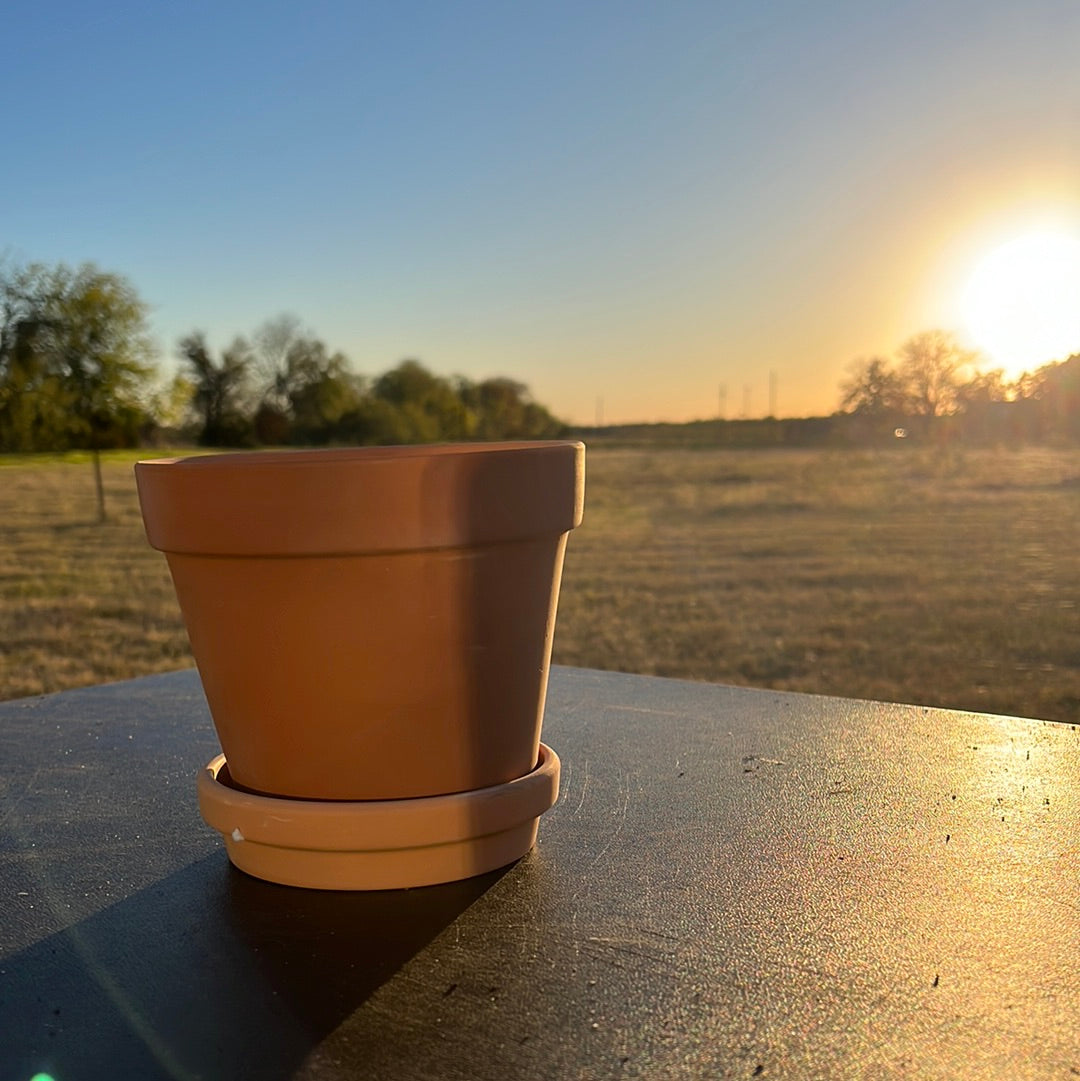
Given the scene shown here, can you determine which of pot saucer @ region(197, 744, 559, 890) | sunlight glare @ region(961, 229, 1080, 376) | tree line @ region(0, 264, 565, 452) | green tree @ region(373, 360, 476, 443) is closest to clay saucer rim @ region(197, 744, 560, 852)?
pot saucer @ region(197, 744, 559, 890)

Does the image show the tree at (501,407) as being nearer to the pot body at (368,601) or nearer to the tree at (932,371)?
the tree at (932,371)

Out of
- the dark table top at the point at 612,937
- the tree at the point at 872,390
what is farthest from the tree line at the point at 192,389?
the dark table top at the point at 612,937

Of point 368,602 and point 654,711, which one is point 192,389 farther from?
point 368,602

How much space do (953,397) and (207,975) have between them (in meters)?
8.85

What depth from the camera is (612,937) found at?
625 mm

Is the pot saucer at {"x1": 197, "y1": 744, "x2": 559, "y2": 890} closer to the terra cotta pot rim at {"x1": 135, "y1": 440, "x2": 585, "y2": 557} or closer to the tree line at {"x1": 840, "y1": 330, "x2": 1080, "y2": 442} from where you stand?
the terra cotta pot rim at {"x1": 135, "y1": 440, "x2": 585, "y2": 557}

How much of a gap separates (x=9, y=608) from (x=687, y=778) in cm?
646

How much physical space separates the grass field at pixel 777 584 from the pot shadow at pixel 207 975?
3663mm

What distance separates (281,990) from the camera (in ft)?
1.87

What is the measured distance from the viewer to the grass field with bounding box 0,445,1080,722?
4629 millimetres

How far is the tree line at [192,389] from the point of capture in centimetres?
939

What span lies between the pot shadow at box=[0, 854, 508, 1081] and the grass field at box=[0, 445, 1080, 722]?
366 cm

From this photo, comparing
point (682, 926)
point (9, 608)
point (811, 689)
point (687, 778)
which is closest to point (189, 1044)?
point (682, 926)

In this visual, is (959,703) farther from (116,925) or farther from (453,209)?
(453,209)
